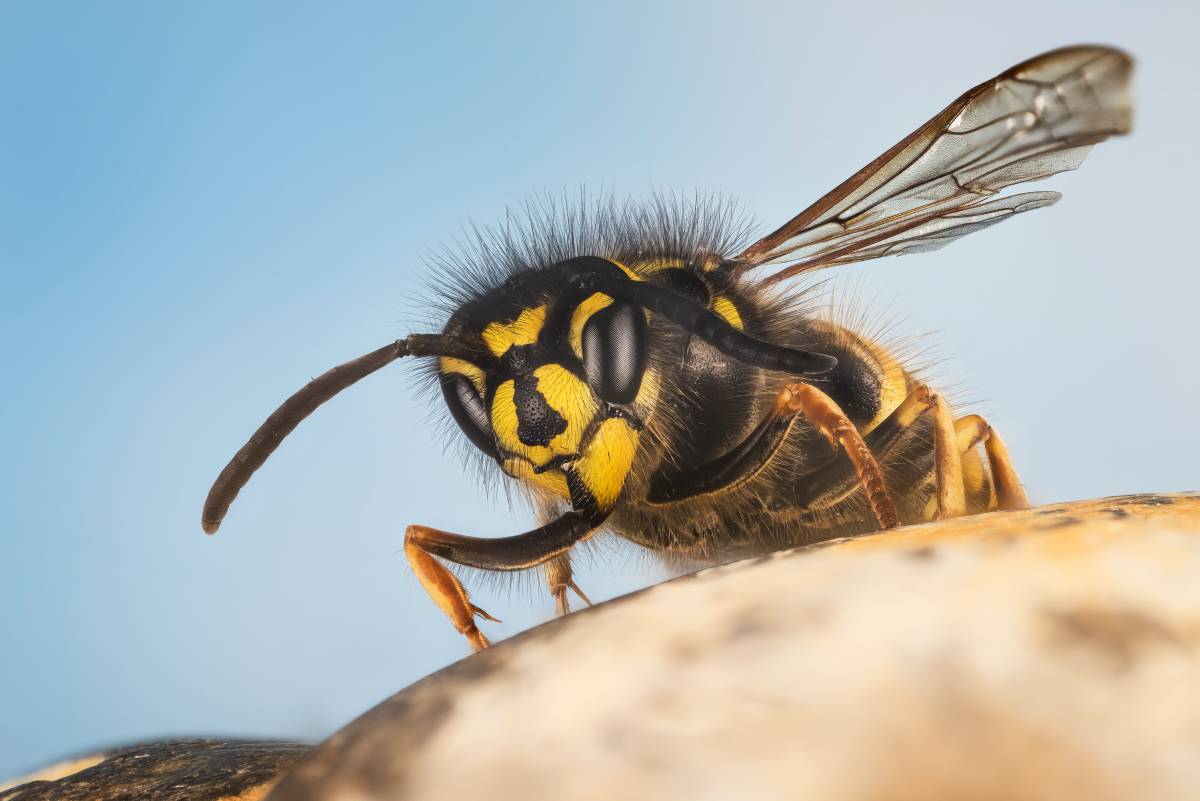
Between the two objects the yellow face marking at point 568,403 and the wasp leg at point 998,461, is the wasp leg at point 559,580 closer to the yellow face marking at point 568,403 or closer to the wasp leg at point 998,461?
the yellow face marking at point 568,403

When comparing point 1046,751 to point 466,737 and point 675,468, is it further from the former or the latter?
point 675,468

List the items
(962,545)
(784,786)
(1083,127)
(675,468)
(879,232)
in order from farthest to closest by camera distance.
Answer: (879,232), (675,468), (1083,127), (962,545), (784,786)

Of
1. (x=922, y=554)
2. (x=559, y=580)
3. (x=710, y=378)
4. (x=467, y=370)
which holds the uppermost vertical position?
(x=467, y=370)

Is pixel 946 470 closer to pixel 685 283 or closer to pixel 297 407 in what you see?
pixel 685 283

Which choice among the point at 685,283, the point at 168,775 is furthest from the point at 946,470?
the point at 168,775

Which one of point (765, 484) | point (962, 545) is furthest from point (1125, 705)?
point (765, 484)

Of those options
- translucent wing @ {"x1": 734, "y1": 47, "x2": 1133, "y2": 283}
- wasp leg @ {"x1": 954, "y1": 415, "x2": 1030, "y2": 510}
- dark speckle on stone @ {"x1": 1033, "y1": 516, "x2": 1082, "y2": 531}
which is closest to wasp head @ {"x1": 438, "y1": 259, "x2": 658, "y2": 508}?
translucent wing @ {"x1": 734, "y1": 47, "x2": 1133, "y2": 283}

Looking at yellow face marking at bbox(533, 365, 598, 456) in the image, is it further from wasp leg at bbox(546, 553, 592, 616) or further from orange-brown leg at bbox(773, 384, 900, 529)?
wasp leg at bbox(546, 553, 592, 616)

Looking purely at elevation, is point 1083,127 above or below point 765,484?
above
